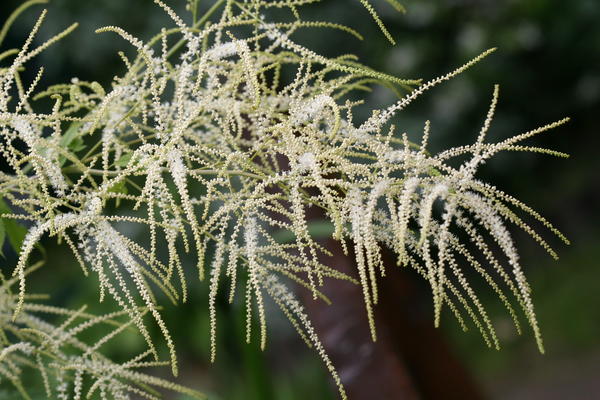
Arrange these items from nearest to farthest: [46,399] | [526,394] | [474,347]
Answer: [46,399], [526,394], [474,347]

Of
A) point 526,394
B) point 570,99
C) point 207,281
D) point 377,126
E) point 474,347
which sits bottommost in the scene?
point 526,394

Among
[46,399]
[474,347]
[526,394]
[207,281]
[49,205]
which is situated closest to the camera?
[49,205]

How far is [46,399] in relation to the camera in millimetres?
1144

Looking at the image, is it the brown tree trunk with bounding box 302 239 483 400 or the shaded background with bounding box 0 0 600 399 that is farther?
the shaded background with bounding box 0 0 600 399

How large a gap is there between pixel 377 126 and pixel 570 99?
13.2 ft

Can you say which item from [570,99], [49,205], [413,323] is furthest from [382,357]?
[570,99]

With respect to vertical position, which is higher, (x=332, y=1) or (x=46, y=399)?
(x=332, y=1)

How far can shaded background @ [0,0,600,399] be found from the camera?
13.3ft

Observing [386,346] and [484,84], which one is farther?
[484,84]

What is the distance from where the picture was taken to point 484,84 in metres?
4.14

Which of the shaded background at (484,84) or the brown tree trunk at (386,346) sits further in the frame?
the shaded background at (484,84)

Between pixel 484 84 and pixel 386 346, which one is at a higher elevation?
pixel 484 84

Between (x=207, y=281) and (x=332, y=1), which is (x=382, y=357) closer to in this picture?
(x=207, y=281)

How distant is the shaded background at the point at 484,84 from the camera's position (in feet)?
13.3
